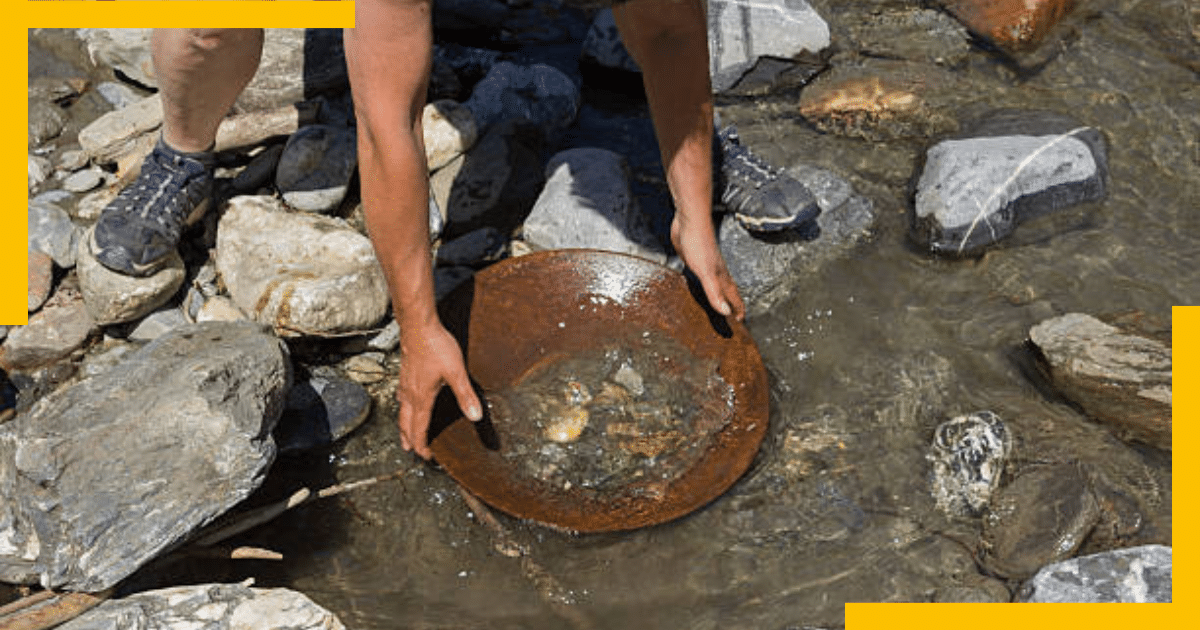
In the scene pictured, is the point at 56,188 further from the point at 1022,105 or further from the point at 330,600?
the point at 1022,105

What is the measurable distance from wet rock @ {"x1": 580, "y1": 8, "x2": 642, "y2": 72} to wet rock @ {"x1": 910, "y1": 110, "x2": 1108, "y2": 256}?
1264 mm

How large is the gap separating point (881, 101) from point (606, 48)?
3.63 ft

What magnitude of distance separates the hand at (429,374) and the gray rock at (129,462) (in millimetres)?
382

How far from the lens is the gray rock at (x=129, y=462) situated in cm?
297

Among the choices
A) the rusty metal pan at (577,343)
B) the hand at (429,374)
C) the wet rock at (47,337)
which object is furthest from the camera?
the wet rock at (47,337)

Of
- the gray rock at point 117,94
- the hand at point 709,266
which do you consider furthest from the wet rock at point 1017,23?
the gray rock at point 117,94

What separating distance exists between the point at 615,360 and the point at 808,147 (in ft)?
4.47

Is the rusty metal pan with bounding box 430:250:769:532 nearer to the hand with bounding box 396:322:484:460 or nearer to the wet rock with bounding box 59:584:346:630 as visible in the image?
the hand with bounding box 396:322:484:460

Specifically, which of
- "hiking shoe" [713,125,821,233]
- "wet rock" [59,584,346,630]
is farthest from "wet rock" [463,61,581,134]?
"wet rock" [59,584,346,630]

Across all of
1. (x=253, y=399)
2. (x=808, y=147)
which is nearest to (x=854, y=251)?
(x=808, y=147)

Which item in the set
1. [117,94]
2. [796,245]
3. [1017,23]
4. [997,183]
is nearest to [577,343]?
[796,245]

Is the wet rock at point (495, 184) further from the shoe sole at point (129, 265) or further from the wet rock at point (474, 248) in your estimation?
the shoe sole at point (129, 265)

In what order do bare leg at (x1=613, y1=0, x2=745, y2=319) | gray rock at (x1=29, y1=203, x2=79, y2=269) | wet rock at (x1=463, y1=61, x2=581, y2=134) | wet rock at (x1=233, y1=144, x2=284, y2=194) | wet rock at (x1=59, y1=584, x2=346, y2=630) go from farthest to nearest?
1. wet rock at (x1=463, y1=61, x2=581, y2=134)
2. wet rock at (x1=233, y1=144, x2=284, y2=194)
3. gray rock at (x1=29, y1=203, x2=79, y2=269)
4. bare leg at (x1=613, y1=0, x2=745, y2=319)
5. wet rock at (x1=59, y1=584, x2=346, y2=630)

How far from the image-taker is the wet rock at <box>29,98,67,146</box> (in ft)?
14.7
